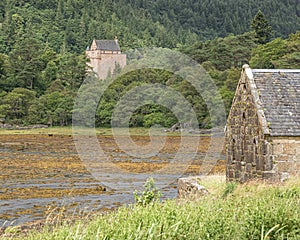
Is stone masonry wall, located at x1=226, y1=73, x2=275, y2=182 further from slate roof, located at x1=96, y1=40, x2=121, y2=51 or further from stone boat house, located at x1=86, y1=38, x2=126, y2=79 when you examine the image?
slate roof, located at x1=96, y1=40, x2=121, y2=51

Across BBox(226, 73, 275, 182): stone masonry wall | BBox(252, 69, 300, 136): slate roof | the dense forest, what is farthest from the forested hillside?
BBox(252, 69, 300, 136): slate roof

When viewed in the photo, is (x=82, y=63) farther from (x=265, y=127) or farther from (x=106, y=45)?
(x=265, y=127)

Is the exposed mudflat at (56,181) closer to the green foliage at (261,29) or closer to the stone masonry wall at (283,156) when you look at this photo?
the stone masonry wall at (283,156)

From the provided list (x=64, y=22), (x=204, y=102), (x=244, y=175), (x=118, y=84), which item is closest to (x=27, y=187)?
(x=244, y=175)

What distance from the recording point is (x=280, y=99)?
666 inches

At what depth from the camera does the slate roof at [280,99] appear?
16172mm

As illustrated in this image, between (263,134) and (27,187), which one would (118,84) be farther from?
(263,134)

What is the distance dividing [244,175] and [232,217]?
8071 millimetres

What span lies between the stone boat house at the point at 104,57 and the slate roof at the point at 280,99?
114m

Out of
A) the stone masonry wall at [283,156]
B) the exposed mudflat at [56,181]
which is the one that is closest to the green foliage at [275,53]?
the exposed mudflat at [56,181]

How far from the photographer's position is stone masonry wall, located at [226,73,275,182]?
16156 millimetres

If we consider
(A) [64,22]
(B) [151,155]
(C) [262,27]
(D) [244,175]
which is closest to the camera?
(D) [244,175]

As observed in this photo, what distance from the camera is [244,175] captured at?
17219 millimetres

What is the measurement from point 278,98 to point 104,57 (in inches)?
4654
